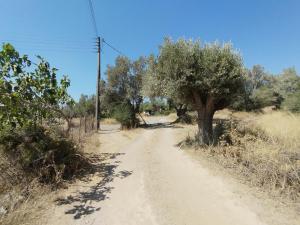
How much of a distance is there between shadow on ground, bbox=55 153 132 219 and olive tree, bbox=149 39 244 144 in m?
4.39

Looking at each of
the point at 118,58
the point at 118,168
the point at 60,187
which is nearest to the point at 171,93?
the point at 118,168

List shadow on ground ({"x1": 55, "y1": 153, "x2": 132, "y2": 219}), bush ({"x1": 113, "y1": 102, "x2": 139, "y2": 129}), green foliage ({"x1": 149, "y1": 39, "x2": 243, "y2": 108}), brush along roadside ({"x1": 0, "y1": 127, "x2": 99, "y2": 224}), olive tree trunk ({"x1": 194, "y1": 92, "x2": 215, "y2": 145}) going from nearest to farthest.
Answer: shadow on ground ({"x1": 55, "y1": 153, "x2": 132, "y2": 219}) → brush along roadside ({"x1": 0, "y1": 127, "x2": 99, "y2": 224}) → green foliage ({"x1": 149, "y1": 39, "x2": 243, "y2": 108}) → olive tree trunk ({"x1": 194, "y1": 92, "x2": 215, "y2": 145}) → bush ({"x1": 113, "y1": 102, "x2": 139, "y2": 129})

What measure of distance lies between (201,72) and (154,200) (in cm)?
623

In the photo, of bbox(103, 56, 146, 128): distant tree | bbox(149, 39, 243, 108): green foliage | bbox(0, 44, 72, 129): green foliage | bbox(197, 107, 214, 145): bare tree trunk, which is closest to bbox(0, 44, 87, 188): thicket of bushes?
bbox(0, 44, 72, 129): green foliage

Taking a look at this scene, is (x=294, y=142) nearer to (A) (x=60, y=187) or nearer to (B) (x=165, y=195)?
(B) (x=165, y=195)

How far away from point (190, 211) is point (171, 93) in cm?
609

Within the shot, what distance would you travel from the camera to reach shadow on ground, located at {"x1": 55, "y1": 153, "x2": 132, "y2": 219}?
4.56 meters

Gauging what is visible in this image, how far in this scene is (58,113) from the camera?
780 centimetres

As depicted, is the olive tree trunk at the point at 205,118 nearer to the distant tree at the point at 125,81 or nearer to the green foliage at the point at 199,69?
the green foliage at the point at 199,69

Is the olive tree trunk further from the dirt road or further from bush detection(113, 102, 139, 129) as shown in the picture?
bush detection(113, 102, 139, 129)

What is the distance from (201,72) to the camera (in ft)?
30.2

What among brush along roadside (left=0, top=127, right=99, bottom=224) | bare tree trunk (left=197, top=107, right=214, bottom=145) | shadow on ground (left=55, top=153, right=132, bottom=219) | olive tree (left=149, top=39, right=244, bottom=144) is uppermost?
olive tree (left=149, top=39, right=244, bottom=144)

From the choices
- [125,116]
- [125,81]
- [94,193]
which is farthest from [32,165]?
[125,81]

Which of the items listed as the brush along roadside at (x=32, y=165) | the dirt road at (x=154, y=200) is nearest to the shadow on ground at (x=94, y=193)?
the dirt road at (x=154, y=200)
